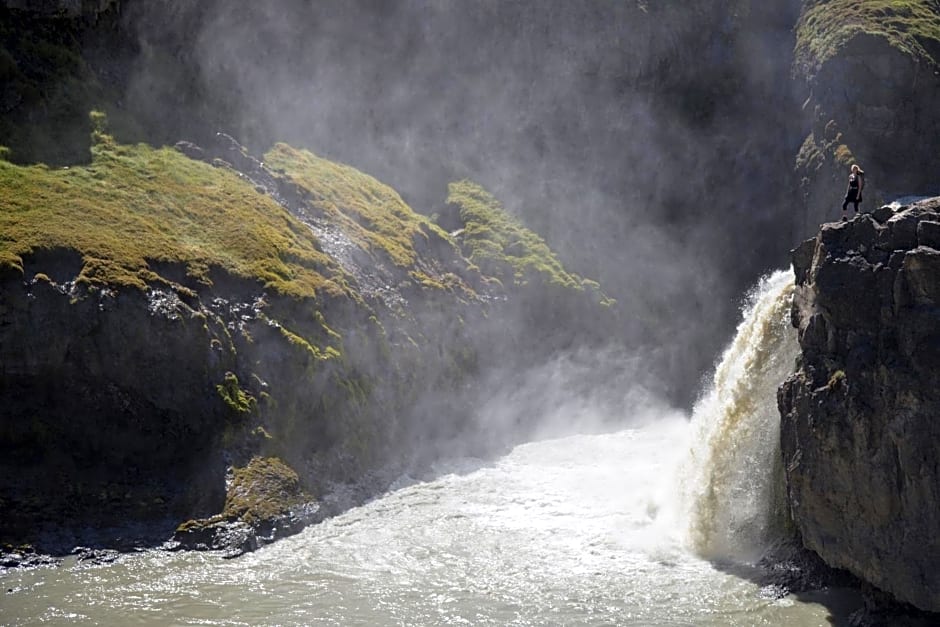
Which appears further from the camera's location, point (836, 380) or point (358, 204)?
point (358, 204)

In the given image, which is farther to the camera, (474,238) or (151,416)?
(474,238)

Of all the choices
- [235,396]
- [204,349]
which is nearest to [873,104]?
[235,396]

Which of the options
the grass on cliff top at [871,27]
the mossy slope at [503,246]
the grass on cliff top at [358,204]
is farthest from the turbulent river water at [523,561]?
the grass on cliff top at [871,27]

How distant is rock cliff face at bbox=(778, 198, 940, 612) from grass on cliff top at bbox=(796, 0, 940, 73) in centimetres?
3495

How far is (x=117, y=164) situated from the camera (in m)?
40.3

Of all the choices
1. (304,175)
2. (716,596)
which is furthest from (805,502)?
(304,175)

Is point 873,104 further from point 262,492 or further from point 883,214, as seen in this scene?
point 262,492

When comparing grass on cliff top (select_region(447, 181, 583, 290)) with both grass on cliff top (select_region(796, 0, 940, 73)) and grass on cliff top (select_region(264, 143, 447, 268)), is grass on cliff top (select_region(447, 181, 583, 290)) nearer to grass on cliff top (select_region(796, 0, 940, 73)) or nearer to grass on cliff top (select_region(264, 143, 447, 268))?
grass on cliff top (select_region(264, 143, 447, 268))

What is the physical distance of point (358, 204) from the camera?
170ft

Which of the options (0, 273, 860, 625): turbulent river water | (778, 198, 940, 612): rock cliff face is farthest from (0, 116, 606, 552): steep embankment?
(778, 198, 940, 612): rock cliff face

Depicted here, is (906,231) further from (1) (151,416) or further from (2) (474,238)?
(2) (474,238)

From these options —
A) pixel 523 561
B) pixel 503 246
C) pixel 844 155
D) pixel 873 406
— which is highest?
pixel 844 155

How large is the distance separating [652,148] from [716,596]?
44505 millimetres

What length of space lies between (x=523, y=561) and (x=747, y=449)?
803 centimetres
